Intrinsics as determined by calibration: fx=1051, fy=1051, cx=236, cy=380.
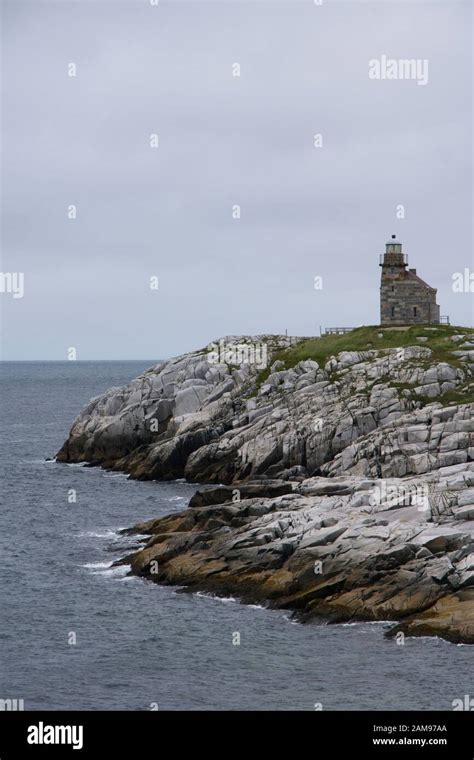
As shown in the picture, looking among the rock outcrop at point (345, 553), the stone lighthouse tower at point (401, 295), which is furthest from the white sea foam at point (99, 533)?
the stone lighthouse tower at point (401, 295)

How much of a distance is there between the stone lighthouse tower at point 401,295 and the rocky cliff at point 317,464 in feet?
21.4

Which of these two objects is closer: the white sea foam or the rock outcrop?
the rock outcrop

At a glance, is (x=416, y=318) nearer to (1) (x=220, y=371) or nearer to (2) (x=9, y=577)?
(1) (x=220, y=371)

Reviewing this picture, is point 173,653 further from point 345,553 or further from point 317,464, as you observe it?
point 317,464

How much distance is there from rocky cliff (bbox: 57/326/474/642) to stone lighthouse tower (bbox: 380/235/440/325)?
651 cm

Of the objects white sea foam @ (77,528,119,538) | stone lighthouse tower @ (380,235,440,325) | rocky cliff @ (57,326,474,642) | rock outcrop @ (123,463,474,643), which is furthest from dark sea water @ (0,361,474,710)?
stone lighthouse tower @ (380,235,440,325)

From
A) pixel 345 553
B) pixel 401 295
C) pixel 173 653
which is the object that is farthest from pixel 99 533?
pixel 401 295

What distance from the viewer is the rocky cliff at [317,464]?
186ft

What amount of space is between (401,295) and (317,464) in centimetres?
3458

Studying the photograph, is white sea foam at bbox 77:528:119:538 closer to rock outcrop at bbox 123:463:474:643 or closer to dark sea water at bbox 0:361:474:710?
dark sea water at bbox 0:361:474:710

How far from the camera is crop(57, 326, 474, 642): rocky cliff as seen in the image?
56844mm

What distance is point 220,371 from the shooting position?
370ft

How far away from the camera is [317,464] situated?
296 ft

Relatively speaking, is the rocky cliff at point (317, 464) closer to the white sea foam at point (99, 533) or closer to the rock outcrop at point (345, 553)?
the rock outcrop at point (345, 553)
